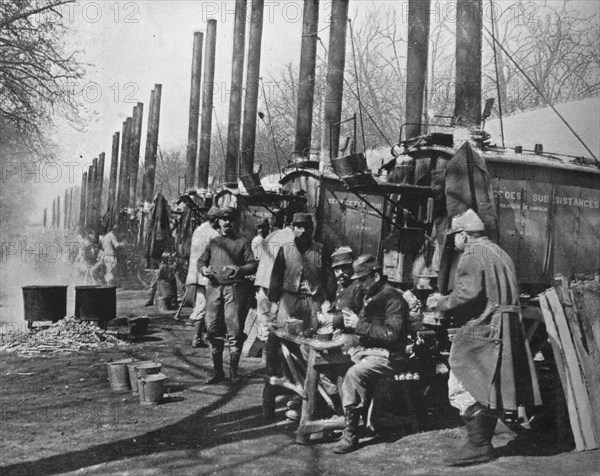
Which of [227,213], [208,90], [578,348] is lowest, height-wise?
[578,348]

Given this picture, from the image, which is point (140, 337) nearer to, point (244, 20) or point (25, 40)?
point (25, 40)

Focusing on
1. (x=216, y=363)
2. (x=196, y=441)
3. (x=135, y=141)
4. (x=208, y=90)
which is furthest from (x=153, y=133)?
(x=196, y=441)

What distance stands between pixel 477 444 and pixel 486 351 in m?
0.84

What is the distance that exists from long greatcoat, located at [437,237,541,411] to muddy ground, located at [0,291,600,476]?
0.68m

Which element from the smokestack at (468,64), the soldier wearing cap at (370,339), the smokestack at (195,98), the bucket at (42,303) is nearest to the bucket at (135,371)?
the soldier wearing cap at (370,339)

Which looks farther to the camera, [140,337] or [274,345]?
[140,337]

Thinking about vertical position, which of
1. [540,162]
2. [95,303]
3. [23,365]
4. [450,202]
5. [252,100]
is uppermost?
[252,100]

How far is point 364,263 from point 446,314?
→ 101 centimetres

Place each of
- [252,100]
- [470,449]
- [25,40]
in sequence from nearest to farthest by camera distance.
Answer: [470,449], [25,40], [252,100]

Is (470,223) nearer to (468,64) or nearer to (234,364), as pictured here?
(234,364)

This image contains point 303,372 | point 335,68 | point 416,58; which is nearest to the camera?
point 303,372

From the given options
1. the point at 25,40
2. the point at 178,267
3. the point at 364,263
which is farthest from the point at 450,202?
the point at 25,40

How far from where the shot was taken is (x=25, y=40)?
48.2 feet

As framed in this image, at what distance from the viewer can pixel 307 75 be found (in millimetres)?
16625
